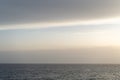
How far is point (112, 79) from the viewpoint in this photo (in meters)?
86.0

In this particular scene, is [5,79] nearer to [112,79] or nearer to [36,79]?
[36,79]

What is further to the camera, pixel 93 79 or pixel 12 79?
pixel 12 79

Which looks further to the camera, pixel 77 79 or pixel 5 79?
pixel 5 79

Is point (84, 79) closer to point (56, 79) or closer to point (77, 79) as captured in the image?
point (77, 79)

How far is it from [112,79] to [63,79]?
12.8m

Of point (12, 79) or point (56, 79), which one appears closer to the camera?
point (56, 79)

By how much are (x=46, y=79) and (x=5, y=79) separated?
12907mm

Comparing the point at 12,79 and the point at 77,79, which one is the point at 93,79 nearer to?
the point at 77,79

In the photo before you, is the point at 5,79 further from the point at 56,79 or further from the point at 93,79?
the point at 93,79

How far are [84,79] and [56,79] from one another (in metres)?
7.36

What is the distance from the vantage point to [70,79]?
86.6 m

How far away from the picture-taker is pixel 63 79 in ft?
282

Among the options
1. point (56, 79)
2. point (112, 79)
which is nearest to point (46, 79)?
point (56, 79)

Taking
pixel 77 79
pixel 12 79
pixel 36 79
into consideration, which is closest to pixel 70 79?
pixel 77 79
